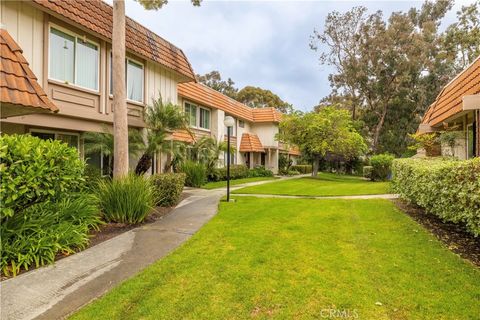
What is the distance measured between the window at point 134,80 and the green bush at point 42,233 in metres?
6.50

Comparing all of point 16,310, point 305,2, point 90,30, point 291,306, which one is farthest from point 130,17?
point 291,306

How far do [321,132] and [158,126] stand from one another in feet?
55.3

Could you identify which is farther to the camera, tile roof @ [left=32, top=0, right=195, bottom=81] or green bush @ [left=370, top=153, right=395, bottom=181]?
green bush @ [left=370, top=153, right=395, bottom=181]

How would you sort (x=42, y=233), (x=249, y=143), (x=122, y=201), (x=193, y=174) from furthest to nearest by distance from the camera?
(x=249, y=143) → (x=193, y=174) → (x=122, y=201) → (x=42, y=233)

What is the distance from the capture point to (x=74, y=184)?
5941 mm

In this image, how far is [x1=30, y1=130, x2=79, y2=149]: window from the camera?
9318 millimetres

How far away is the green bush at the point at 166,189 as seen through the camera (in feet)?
32.0

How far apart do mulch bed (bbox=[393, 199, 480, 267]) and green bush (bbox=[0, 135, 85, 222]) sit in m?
7.38

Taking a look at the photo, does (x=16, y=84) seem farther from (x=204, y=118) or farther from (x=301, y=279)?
(x=204, y=118)

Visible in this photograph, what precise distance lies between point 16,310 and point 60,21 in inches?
332

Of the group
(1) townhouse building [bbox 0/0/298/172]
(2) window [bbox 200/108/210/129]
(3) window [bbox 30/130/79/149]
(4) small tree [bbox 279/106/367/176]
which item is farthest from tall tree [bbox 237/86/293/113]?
(3) window [bbox 30/130/79/149]

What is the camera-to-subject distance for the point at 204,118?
21.3 meters

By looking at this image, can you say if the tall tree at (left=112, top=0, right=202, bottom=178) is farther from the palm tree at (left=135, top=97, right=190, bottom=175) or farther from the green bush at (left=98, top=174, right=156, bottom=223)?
the palm tree at (left=135, top=97, right=190, bottom=175)

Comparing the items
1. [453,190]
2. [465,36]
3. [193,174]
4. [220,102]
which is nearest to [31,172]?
[453,190]
